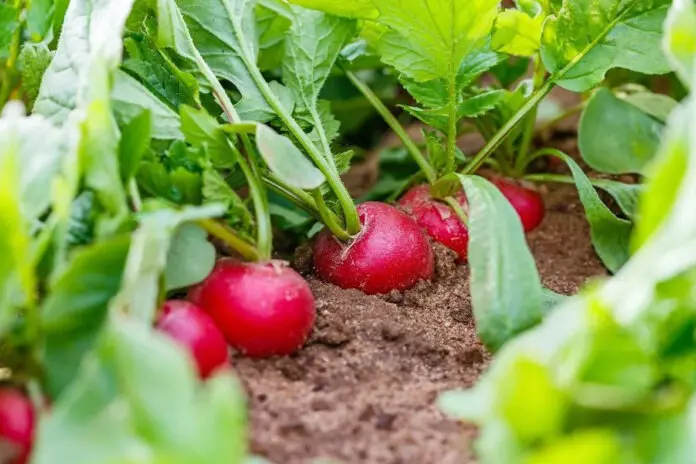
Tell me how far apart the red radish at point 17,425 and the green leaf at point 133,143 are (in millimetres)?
214

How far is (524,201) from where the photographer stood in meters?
1.19

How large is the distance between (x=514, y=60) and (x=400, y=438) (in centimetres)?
79

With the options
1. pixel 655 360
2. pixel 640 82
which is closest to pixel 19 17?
pixel 655 360

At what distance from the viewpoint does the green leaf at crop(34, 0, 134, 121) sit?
0.81 metres

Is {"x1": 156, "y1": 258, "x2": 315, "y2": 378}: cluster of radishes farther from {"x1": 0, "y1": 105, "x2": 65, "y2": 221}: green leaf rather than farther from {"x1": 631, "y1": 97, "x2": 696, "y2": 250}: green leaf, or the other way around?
{"x1": 631, "y1": 97, "x2": 696, "y2": 250}: green leaf

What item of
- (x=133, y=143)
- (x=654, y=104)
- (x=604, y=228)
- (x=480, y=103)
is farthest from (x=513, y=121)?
(x=133, y=143)

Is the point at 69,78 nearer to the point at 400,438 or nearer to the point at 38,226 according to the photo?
the point at 38,226

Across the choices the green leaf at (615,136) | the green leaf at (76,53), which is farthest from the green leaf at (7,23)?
the green leaf at (615,136)

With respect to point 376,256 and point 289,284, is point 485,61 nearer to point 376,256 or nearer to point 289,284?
point 376,256

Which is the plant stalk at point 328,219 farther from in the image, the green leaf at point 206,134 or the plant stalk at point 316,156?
the green leaf at point 206,134

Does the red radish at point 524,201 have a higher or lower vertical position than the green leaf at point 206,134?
lower

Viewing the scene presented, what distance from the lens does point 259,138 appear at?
83cm

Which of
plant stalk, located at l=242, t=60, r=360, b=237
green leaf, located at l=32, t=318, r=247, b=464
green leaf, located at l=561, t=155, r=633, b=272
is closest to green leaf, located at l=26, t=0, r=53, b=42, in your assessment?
plant stalk, located at l=242, t=60, r=360, b=237

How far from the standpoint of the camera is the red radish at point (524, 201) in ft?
3.89
